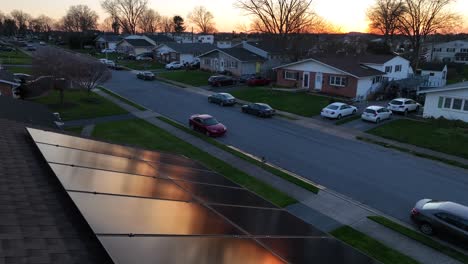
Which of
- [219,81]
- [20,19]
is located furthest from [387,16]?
[20,19]

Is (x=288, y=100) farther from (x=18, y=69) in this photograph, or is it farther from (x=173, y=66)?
(x=18, y=69)

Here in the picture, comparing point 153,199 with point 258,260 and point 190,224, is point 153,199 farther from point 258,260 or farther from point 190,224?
point 258,260

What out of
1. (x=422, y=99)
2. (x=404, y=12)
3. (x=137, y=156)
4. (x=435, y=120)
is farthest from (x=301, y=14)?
(x=137, y=156)

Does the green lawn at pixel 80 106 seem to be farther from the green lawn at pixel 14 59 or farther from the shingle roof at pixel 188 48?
the green lawn at pixel 14 59

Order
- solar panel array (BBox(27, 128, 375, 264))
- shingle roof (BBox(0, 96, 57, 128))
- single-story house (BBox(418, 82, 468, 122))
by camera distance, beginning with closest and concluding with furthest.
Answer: solar panel array (BBox(27, 128, 375, 264)), shingle roof (BBox(0, 96, 57, 128)), single-story house (BBox(418, 82, 468, 122))

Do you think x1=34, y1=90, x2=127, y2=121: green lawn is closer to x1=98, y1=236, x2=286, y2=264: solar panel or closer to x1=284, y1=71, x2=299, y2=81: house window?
x1=284, y1=71, x2=299, y2=81: house window

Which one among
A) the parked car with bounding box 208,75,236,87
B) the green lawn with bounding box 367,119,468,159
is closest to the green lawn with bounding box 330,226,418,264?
the green lawn with bounding box 367,119,468,159
